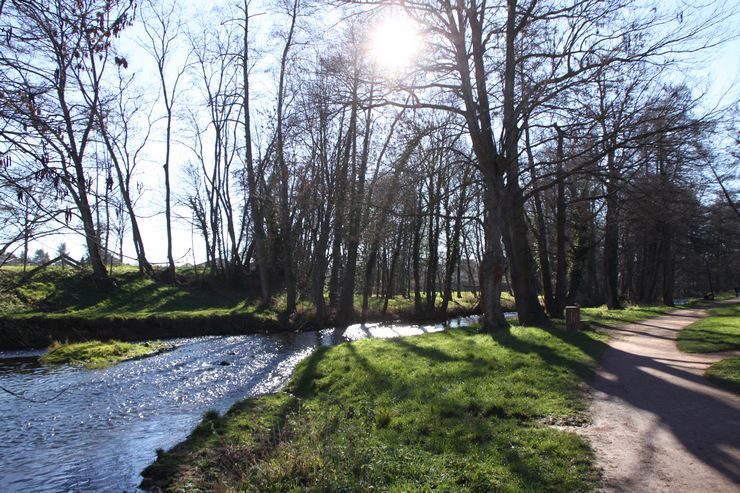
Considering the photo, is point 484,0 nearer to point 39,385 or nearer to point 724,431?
point 724,431

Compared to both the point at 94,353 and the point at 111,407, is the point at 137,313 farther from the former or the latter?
the point at 111,407

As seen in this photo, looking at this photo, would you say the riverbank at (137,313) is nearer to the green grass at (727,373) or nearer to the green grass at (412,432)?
the green grass at (412,432)

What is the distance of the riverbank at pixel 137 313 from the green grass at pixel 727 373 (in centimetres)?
1896

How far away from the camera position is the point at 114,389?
12.3 metres

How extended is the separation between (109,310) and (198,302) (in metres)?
5.73

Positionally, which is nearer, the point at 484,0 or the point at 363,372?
the point at 363,372

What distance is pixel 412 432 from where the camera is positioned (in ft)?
22.3

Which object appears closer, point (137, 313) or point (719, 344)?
A: point (719, 344)

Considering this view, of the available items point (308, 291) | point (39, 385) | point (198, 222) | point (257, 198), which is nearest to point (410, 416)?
point (39, 385)

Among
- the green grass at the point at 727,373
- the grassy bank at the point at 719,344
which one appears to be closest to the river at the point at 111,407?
the green grass at the point at 727,373

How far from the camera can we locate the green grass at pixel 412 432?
5285mm

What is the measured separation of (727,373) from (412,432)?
5.69 metres

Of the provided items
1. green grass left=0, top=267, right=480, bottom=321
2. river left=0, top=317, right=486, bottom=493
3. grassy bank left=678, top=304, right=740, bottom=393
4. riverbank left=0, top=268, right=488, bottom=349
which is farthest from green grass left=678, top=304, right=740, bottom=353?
green grass left=0, top=267, right=480, bottom=321

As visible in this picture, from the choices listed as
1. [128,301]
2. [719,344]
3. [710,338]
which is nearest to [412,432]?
[719,344]
